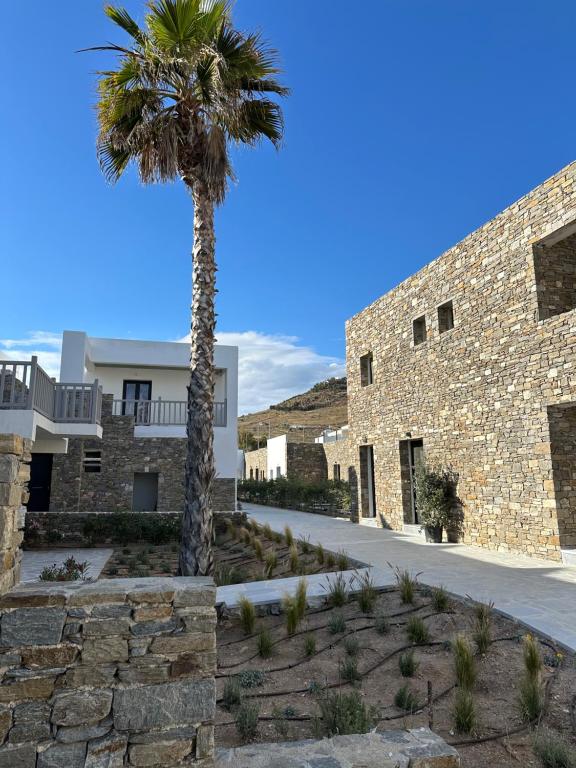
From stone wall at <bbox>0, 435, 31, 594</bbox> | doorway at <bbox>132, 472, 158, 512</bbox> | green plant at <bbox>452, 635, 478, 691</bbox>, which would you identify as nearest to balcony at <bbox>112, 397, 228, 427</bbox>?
doorway at <bbox>132, 472, 158, 512</bbox>

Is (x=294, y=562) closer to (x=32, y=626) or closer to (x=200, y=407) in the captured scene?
(x=200, y=407)

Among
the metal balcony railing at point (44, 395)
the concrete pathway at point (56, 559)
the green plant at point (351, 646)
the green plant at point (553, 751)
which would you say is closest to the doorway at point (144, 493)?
the concrete pathway at point (56, 559)

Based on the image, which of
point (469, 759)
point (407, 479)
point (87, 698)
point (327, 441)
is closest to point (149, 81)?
point (87, 698)

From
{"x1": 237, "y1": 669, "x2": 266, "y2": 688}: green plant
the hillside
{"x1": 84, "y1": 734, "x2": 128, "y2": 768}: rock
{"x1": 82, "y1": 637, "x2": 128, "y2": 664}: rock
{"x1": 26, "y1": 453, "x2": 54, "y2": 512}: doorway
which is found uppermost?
the hillside

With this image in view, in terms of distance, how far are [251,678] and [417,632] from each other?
1799 mm

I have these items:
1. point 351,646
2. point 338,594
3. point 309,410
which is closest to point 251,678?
point 351,646

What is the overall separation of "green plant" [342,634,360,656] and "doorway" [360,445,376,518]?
36.8 feet

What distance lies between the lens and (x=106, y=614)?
2980 mm

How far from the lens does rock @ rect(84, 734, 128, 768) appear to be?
2.85 metres

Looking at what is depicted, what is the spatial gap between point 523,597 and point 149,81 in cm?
899

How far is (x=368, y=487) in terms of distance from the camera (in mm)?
16219

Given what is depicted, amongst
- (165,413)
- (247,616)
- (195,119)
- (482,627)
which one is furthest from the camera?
(165,413)

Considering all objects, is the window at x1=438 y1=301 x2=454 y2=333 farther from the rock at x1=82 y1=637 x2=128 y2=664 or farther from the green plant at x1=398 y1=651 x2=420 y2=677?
the rock at x1=82 y1=637 x2=128 y2=664

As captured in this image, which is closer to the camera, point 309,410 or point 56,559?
point 56,559
